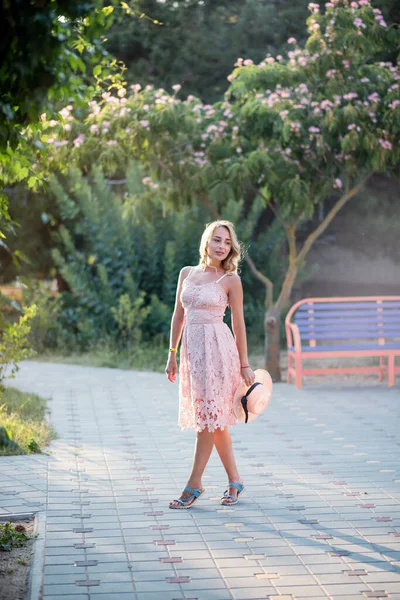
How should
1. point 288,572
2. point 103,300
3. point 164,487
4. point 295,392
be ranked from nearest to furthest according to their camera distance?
1. point 288,572
2. point 164,487
3. point 295,392
4. point 103,300

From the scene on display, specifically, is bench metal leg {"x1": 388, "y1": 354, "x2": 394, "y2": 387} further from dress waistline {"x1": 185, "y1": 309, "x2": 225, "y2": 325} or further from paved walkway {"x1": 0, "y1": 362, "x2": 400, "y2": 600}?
dress waistline {"x1": 185, "y1": 309, "x2": 225, "y2": 325}

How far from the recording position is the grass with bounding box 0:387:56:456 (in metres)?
7.94

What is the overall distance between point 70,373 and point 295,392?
3.55 m

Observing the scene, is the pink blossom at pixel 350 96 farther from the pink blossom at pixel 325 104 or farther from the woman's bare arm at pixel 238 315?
the woman's bare arm at pixel 238 315

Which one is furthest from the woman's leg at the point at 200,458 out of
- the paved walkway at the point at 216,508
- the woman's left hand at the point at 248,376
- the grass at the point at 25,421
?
the grass at the point at 25,421

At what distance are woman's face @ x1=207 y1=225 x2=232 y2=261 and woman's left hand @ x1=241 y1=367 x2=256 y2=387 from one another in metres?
0.74

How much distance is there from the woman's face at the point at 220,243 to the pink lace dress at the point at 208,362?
0.18 m

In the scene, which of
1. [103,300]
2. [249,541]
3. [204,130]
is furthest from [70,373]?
[249,541]

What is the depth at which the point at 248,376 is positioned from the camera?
6129 mm

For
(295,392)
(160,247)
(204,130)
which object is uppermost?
(204,130)

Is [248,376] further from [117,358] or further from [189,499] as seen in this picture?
[117,358]

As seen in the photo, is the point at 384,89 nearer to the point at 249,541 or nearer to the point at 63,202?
the point at 63,202

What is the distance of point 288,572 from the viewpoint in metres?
4.81

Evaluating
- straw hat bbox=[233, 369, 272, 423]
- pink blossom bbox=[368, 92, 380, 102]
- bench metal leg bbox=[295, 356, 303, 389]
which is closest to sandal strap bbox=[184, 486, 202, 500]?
straw hat bbox=[233, 369, 272, 423]
